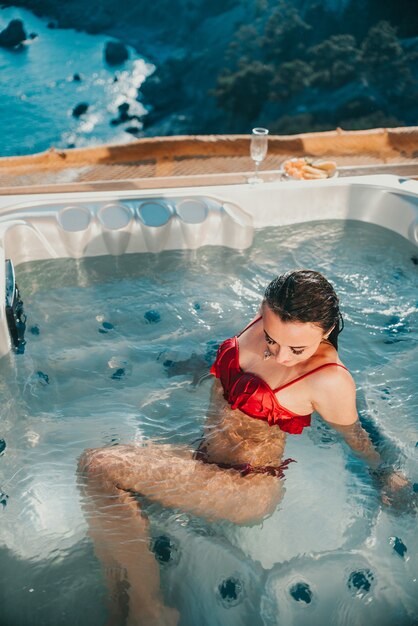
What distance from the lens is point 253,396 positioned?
127 cm

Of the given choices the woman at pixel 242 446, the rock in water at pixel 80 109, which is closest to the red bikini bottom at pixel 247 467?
the woman at pixel 242 446

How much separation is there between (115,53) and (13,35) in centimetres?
290

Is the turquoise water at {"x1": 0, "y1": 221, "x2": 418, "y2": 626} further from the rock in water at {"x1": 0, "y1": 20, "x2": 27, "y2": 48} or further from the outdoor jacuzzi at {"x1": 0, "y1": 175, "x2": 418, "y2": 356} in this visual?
the rock in water at {"x1": 0, "y1": 20, "x2": 27, "y2": 48}

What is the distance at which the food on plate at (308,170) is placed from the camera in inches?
102

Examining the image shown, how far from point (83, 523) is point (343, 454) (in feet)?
2.37

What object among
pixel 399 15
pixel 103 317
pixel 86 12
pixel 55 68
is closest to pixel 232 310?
pixel 103 317

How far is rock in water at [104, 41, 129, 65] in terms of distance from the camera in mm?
16172

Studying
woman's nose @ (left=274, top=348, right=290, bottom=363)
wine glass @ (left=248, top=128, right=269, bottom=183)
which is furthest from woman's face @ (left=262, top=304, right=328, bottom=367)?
wine glass @ (left=248, top=128, right=269, bottom=183)

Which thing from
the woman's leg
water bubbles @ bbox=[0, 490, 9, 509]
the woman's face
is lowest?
water bubbles @ bbox=[0, 490, 9, 509]

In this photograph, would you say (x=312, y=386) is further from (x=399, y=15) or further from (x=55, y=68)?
(x=55, y=68)

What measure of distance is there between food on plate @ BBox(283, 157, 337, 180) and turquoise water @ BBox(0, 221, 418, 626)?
A: 0.31m

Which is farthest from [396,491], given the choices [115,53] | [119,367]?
[115,53]

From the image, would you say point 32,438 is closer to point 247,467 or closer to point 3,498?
point 3,498

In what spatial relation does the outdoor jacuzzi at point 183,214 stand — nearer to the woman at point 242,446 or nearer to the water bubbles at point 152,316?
the water bubbles at point 152,316
